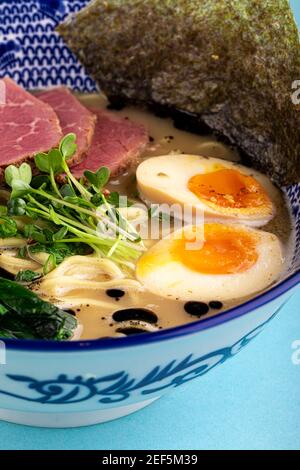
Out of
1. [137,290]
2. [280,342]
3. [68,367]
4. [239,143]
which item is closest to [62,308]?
[137,290]

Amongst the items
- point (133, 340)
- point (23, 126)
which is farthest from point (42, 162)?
point (133, 340)

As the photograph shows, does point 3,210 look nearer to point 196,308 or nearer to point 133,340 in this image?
point 196,308

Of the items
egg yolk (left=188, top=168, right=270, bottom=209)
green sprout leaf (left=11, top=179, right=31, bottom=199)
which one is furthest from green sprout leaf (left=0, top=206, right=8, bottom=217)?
egg yolk (left=188, top=168, right=270, bottom=209)

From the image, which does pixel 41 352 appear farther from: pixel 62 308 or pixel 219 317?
pixel 62 308

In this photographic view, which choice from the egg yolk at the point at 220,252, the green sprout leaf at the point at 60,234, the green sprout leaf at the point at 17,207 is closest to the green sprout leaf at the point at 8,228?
the green sprout leaf at the point at 17,207

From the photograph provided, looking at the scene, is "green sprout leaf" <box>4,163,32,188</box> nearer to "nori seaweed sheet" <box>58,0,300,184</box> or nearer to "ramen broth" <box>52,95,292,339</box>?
"ramen broth" <box>52,95,292,339</box>

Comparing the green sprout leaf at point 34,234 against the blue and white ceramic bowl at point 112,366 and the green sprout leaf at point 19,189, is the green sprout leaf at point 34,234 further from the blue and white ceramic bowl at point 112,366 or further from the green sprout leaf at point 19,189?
the blue and white ceramic bowl at point 112,366
